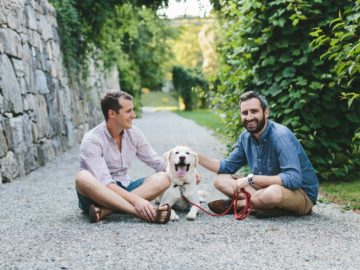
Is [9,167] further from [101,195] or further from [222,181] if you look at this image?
[222,181]

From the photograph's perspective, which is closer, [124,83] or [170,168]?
[170,168]

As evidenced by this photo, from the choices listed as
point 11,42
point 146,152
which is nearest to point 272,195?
point 146,152

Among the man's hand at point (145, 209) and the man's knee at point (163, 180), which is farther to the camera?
the man's knee at point (163, 180)

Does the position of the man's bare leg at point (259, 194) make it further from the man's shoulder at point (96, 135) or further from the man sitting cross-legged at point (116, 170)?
the man's shoulder at point (96, 135)

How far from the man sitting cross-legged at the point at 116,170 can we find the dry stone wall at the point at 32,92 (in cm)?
312

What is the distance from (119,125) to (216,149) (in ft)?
25.1

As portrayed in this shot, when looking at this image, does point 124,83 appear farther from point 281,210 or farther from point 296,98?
point 281,210

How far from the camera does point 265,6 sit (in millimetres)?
7355

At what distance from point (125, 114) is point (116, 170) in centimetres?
64

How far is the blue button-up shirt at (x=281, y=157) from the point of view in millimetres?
5047

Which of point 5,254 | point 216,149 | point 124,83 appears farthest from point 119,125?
point 124,83

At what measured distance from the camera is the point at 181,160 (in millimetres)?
5367

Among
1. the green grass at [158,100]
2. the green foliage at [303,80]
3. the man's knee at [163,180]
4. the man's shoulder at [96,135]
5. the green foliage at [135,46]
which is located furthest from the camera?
the green grass at [158,100]

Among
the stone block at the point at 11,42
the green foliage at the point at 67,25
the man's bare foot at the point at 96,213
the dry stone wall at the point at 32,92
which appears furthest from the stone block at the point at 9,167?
the green foliage at the point at 67,25
